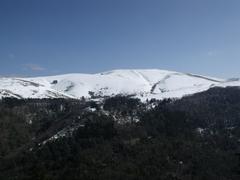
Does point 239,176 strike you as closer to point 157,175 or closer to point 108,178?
point 157,175

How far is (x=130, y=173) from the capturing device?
200 metres

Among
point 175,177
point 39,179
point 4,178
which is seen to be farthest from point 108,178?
point 39,179

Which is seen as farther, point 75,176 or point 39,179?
point 75,176

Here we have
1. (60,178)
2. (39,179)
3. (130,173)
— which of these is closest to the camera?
(39,179)

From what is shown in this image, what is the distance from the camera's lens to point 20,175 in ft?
653

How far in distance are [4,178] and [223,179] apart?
124 m

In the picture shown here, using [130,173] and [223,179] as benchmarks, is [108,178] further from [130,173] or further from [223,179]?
[223,179]

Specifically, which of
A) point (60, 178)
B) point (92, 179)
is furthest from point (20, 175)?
point (92, 179)

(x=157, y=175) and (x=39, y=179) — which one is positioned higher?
(x=39, y=179)

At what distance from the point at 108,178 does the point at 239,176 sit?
2898 inches

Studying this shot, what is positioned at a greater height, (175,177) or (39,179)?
(39,179)

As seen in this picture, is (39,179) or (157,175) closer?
(39,179)

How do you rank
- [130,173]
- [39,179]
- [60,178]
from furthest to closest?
[130,173], [60,178], [39,179]

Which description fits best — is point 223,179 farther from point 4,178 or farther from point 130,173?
point 4,178
